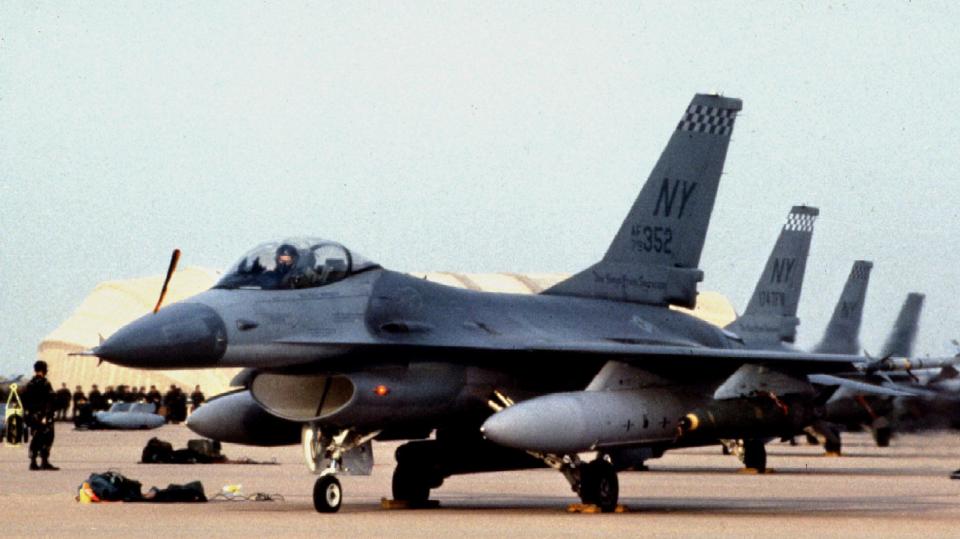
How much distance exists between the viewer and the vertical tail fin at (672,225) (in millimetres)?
20266

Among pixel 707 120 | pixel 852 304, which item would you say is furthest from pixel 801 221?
pixel 707 120

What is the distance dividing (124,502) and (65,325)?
74343 millimetres

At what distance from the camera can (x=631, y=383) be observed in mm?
17750

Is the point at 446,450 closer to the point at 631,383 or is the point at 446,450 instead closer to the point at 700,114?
the point at 631,383

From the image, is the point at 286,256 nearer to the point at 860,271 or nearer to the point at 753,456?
the point at 753,456

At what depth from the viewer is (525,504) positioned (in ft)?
63.5

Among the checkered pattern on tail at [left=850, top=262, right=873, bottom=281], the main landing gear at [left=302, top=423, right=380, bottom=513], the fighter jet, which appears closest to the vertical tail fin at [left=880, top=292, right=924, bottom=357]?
the checkered pattern on tail at [left=850, top=262, right=873, bottom=281]

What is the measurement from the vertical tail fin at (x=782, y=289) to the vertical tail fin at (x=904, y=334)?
203 centimetres

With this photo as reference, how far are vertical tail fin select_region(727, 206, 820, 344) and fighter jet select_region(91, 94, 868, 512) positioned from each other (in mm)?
13424

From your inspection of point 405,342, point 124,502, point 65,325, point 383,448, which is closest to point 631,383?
point 405,342

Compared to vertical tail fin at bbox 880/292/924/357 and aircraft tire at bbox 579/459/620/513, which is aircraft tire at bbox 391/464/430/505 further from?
vertical tail fin at bbox 880/292/924/357

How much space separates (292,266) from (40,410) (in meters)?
9.50

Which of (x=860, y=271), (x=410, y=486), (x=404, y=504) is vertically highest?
(x=860, y=271)

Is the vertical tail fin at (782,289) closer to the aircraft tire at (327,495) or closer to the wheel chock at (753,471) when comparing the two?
the wheel chock at (753,471)
